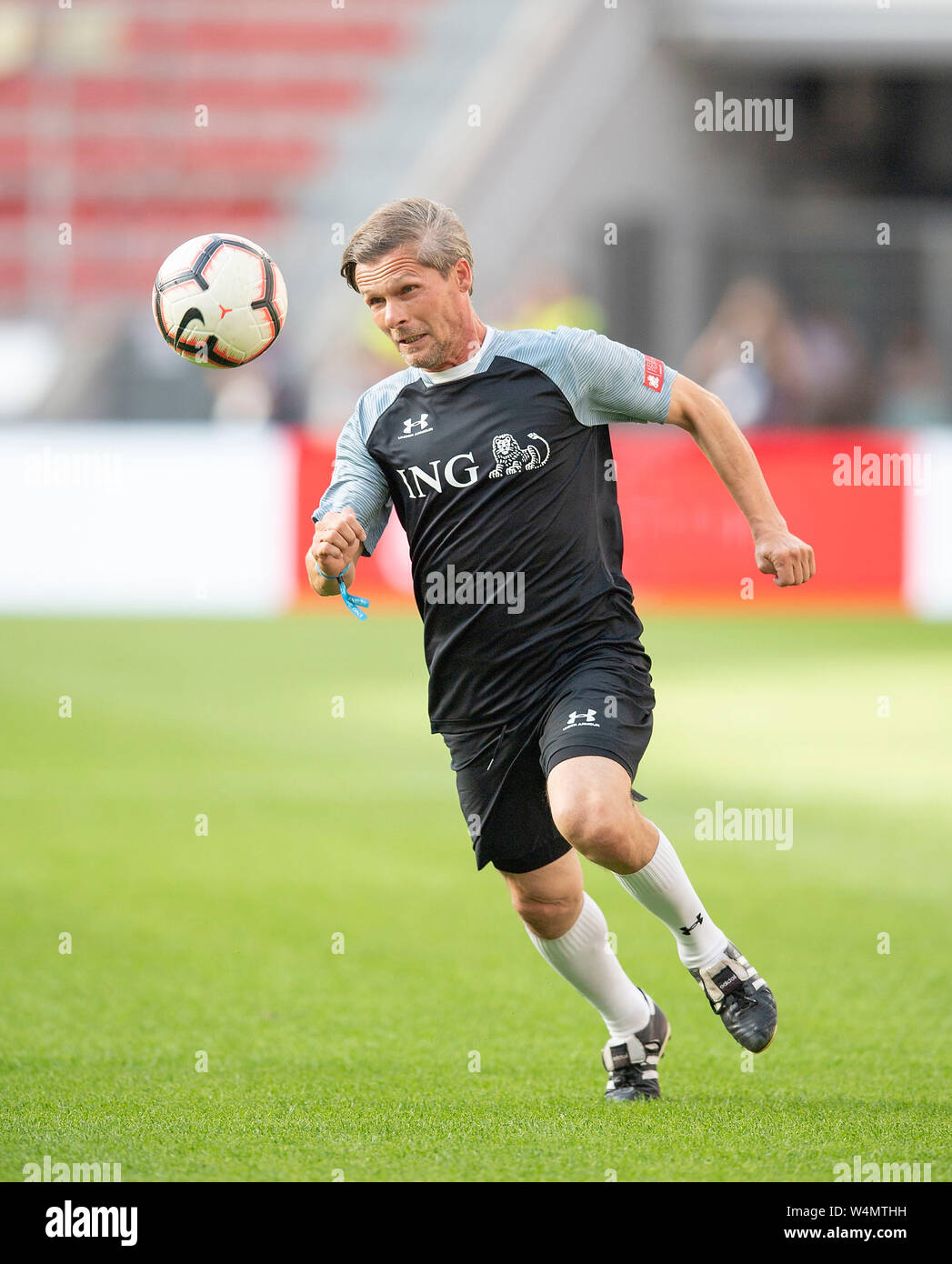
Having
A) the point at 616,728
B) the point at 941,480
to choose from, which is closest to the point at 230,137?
the point at 941,480

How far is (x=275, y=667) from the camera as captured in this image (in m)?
14.1

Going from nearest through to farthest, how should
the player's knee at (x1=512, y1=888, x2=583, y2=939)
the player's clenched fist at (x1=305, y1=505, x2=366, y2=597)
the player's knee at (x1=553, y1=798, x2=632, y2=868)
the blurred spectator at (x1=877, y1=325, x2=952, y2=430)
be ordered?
the player's knee at (x1=553, y1=798, x2=632, y2=868) → the player's clenched fist at (x1=305, y1=505, x2=366, y2=597) → the player's knee at (x1=512, y1=888, x2=583, y2=939) → the blurred spectator at (x1=877, y1=325, x2=952, y2=430)

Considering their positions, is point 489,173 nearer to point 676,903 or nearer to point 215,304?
point 215,304

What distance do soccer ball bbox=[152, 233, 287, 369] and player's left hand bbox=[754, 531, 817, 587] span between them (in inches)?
60.7

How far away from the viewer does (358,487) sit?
191 inches

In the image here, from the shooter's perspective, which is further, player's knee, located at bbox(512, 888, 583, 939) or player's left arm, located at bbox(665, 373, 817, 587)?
player's knee, located at bbox(512, 888, 583, 939)

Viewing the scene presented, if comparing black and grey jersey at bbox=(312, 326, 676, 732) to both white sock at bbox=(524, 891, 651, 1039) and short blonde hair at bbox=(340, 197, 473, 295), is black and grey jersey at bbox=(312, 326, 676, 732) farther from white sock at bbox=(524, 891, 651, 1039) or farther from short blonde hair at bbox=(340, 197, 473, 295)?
white sock at bbox=(524, 891, 651, 1039)

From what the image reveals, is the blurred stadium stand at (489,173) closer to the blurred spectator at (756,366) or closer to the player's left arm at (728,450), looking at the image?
the blurred spectator at (756,366)

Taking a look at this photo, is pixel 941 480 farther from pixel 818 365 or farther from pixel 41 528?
pixel 41 528

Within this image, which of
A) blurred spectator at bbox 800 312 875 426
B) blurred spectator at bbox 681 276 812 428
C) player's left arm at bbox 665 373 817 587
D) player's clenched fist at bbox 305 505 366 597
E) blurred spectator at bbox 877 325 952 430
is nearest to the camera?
player's clenched fist at bbox 305 505 366 597

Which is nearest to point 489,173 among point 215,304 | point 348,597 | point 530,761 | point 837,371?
point 837,371

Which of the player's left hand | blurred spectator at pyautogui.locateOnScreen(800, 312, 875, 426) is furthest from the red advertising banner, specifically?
the player's left hand

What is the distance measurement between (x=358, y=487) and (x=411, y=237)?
27.1 inches

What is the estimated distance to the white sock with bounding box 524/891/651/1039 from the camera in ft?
16.4
